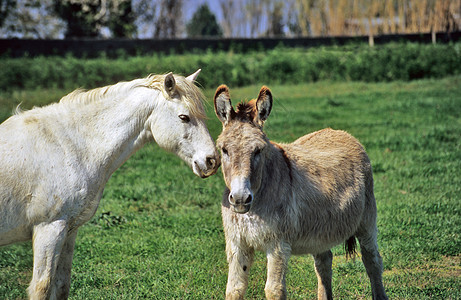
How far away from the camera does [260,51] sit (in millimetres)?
23312

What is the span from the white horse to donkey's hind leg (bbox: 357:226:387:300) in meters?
1.88

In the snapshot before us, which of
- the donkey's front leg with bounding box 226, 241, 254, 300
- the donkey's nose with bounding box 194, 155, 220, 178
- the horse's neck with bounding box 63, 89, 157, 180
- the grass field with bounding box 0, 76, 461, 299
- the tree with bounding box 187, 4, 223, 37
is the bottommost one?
the grass field with bounding box 0, 76, 461, 299

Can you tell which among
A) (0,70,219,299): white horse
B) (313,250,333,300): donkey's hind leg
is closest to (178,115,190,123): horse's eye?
(0,70,219,299): white horse

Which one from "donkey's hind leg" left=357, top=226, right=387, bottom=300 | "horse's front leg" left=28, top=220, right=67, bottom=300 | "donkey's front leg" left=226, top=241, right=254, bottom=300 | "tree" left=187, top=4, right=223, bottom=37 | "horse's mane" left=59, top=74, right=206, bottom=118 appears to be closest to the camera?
"horse's front leg" left=28, top=220, right=67, bottom=300

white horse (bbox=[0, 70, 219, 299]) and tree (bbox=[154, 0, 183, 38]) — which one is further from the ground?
tree (bbox=[154, 0, 183, 38])

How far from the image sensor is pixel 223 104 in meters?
4.22

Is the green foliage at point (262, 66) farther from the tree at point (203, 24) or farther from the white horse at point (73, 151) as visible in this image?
the tree at point (203, 24)

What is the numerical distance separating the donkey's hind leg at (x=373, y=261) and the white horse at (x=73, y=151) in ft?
6.17

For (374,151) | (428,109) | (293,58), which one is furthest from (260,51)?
(374,151)

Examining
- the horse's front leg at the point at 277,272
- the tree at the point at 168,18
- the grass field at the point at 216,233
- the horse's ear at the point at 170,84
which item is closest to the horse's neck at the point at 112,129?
the horse's ear at the point at 170,84

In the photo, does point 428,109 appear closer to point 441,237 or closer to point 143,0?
point 441,237

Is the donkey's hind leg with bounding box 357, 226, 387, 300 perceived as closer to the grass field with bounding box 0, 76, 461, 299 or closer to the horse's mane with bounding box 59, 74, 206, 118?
the grass field with bounding box 0, 76, 461, 299

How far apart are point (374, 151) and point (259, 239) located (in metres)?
7.79

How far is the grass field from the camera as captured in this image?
5582 mm
